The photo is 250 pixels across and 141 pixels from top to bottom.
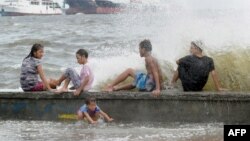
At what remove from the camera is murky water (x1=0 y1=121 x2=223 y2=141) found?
9047mm

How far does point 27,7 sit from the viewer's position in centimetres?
10581

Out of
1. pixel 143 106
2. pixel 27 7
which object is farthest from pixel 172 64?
pixel 27 7

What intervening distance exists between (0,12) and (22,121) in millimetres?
99910

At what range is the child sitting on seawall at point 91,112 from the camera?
10.3 metres

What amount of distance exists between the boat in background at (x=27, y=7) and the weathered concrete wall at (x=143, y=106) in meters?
94.8

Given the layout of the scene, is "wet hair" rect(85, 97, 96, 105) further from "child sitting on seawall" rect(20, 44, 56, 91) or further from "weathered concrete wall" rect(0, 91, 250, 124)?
"child sitting on seawall" rect(20, 44, 56, 91)

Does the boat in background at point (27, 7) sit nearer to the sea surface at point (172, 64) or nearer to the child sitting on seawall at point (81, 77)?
the sea surface at point (172, 64)

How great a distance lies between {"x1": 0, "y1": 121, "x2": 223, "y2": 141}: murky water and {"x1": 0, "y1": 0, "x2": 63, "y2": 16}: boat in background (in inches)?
3762

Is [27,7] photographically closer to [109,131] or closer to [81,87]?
[81,87]

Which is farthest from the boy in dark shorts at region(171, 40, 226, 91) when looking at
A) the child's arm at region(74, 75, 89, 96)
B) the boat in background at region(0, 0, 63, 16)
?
the boat in background at region(0, 0, 63, 16)

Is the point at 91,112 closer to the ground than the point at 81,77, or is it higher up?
closer to the ground

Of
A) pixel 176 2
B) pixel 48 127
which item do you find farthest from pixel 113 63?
pixel 176 2

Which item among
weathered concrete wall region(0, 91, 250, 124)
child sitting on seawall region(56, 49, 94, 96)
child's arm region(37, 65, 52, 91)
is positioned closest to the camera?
weathered concrete wall region(0, 91, 250, 124)

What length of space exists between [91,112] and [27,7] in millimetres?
97382
